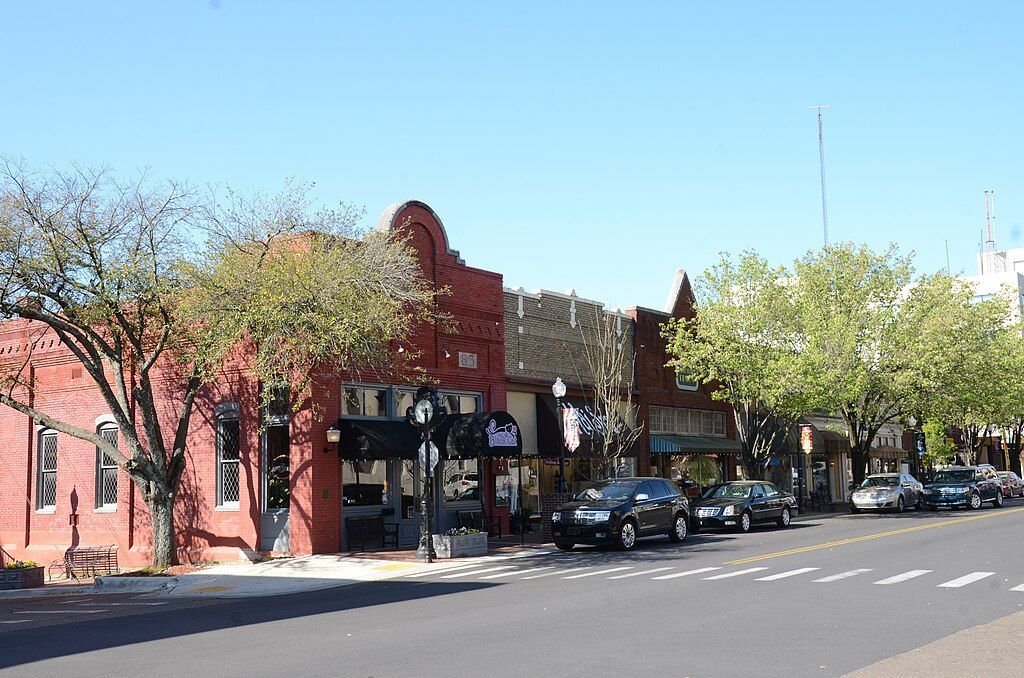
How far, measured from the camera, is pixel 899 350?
36656mm

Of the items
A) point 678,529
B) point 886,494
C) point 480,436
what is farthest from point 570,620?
point 886,494

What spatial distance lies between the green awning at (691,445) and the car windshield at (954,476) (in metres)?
8.43

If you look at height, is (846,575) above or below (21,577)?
above

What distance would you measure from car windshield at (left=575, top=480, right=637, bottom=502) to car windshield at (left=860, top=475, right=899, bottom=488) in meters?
17.5

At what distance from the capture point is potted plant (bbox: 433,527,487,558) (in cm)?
2225

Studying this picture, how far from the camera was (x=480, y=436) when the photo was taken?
80.7 ft

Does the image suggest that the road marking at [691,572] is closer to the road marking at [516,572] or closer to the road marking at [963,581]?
the road marking at [516,572]

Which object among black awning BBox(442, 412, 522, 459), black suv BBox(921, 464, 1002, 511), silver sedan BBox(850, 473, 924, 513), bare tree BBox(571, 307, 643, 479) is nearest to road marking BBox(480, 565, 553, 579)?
black awning BBox(442, 412, 522, 459)

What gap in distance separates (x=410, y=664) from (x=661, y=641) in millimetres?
2661

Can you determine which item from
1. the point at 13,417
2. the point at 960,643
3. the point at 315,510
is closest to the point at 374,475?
the point at 315,510

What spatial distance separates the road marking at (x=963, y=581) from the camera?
14.4 metres

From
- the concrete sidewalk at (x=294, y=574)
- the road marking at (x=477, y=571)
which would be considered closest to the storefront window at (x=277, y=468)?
the concrete sidewalk at (x=294, y=574)

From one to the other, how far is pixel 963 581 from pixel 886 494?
75.7 feet

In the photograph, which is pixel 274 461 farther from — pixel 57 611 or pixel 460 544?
pixel 57 611
